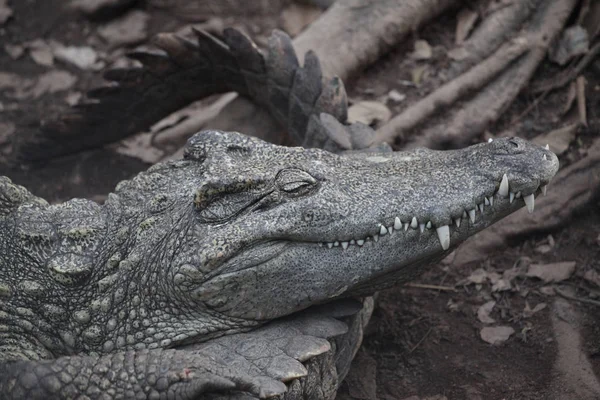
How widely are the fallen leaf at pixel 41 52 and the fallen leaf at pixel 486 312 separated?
5.04 meters

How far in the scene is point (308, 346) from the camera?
137 inches

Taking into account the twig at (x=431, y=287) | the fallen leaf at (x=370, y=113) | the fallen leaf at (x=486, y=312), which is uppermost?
the fallen leaf at (x=370, y=113)

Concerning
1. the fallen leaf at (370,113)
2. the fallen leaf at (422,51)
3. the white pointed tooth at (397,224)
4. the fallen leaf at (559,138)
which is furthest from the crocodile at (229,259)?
the fallen leaf at (422,51)

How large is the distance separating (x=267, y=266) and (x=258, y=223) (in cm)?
21

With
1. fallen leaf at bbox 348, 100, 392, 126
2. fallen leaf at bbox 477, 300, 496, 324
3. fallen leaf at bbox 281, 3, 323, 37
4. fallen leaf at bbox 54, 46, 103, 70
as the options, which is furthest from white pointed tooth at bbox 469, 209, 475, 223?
fallen leaf at bbox 54, 46, 103, 70

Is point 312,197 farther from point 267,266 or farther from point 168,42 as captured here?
point 168,42

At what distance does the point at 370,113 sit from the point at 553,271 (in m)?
2.15

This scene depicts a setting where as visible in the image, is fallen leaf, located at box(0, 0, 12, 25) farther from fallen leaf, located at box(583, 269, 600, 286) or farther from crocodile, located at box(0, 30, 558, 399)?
fallen leaf, located at box(583, 269, 600, 286)

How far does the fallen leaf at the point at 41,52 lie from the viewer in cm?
740

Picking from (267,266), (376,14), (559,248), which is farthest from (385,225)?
(376,14)

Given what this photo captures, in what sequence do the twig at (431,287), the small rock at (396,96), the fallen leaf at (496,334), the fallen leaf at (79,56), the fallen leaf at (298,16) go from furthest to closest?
1. the fallen leaf at (298,16)
2. the fallen leaf at (79,56)
3. the small rock at (396,96)
4. the twig at (431,287)
5. the fallen leaf at (496,334)

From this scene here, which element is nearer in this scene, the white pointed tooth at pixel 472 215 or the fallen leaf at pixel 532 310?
the white pointed tooth at pixel 472 215

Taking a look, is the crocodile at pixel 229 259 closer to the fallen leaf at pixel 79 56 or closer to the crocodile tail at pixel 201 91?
A: the crocodile tail at pixel 201 91

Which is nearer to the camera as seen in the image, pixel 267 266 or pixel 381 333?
pixel 267 266
